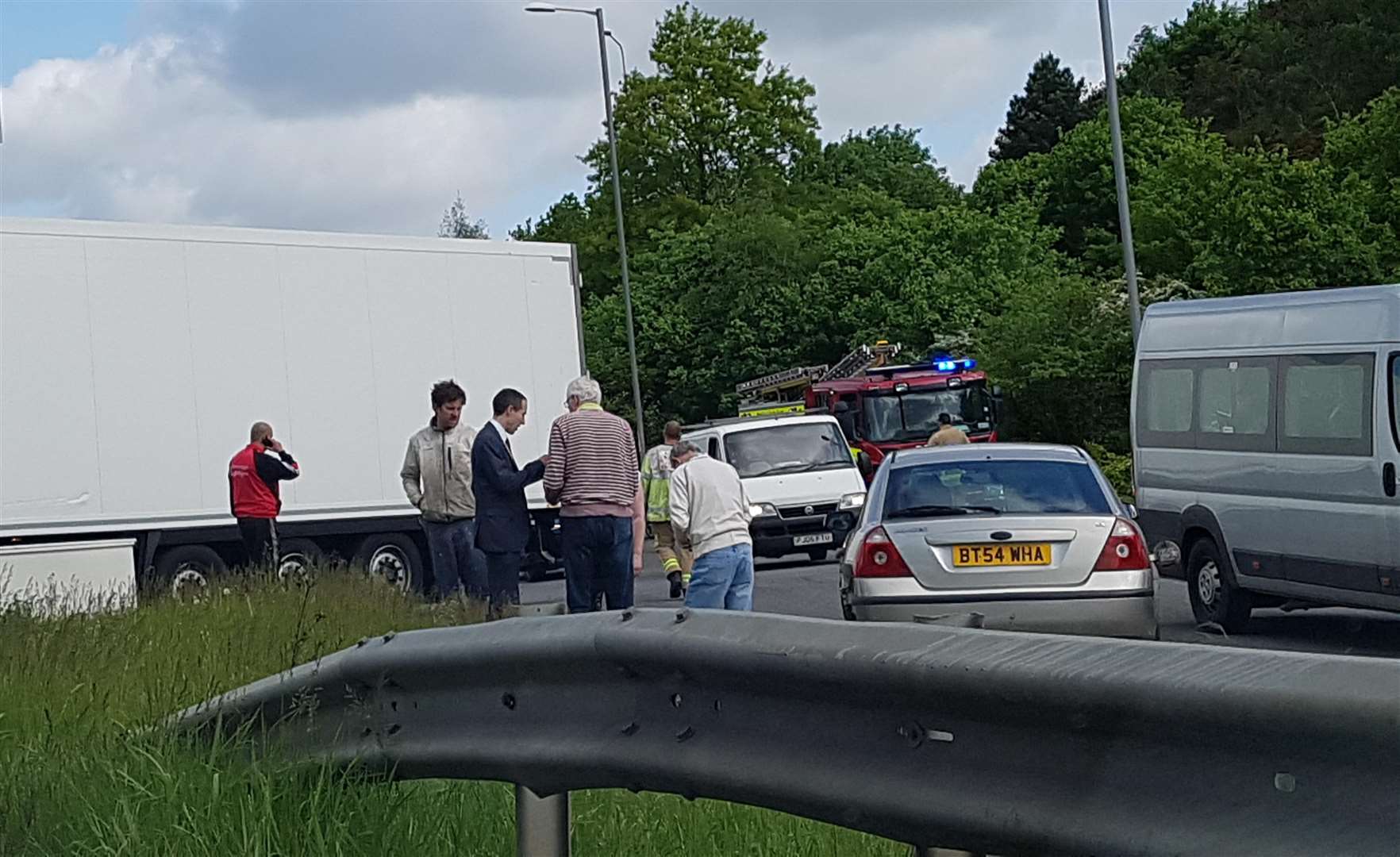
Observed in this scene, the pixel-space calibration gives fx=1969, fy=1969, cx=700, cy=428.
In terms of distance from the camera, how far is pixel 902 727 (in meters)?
3.28

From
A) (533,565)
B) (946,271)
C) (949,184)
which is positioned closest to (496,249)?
(533,565)

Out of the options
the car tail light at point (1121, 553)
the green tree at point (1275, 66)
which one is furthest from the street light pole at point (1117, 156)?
the green tree at point (1275, 66)

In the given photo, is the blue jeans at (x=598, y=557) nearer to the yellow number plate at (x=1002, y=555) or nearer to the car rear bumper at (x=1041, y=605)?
the car rear bumper at (x=1041, y=605)

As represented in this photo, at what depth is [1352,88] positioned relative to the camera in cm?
6756

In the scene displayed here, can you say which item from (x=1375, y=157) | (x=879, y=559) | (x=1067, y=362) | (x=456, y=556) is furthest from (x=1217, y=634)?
(x=1375, y=157)

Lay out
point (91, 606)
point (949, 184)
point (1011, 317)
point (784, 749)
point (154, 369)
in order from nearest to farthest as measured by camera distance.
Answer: point (784, 749)
point (91, 606)
point (154, 369)
point (1011, 317)
point (949, 184)

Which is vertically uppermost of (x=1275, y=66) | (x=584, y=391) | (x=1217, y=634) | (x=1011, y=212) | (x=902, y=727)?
(x=1275, y=66)

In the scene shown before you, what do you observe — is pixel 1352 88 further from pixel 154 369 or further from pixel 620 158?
pixel 154 369

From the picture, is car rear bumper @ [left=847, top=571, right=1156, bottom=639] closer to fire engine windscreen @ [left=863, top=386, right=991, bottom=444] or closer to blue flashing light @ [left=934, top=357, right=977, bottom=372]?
fire engine windscreen @ [left=863, top=386, right=991, bottom=444]

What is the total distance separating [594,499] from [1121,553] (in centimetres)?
339

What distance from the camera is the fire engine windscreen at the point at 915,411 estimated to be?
34156mm

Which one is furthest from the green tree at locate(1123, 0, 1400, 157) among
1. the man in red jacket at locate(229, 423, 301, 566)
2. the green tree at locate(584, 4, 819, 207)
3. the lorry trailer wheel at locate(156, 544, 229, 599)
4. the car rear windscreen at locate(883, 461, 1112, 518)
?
the car rear windscreen at locate(883, 461, 1112, 518)

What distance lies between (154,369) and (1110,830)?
1881 cm

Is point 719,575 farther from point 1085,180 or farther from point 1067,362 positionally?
point 1085,180
